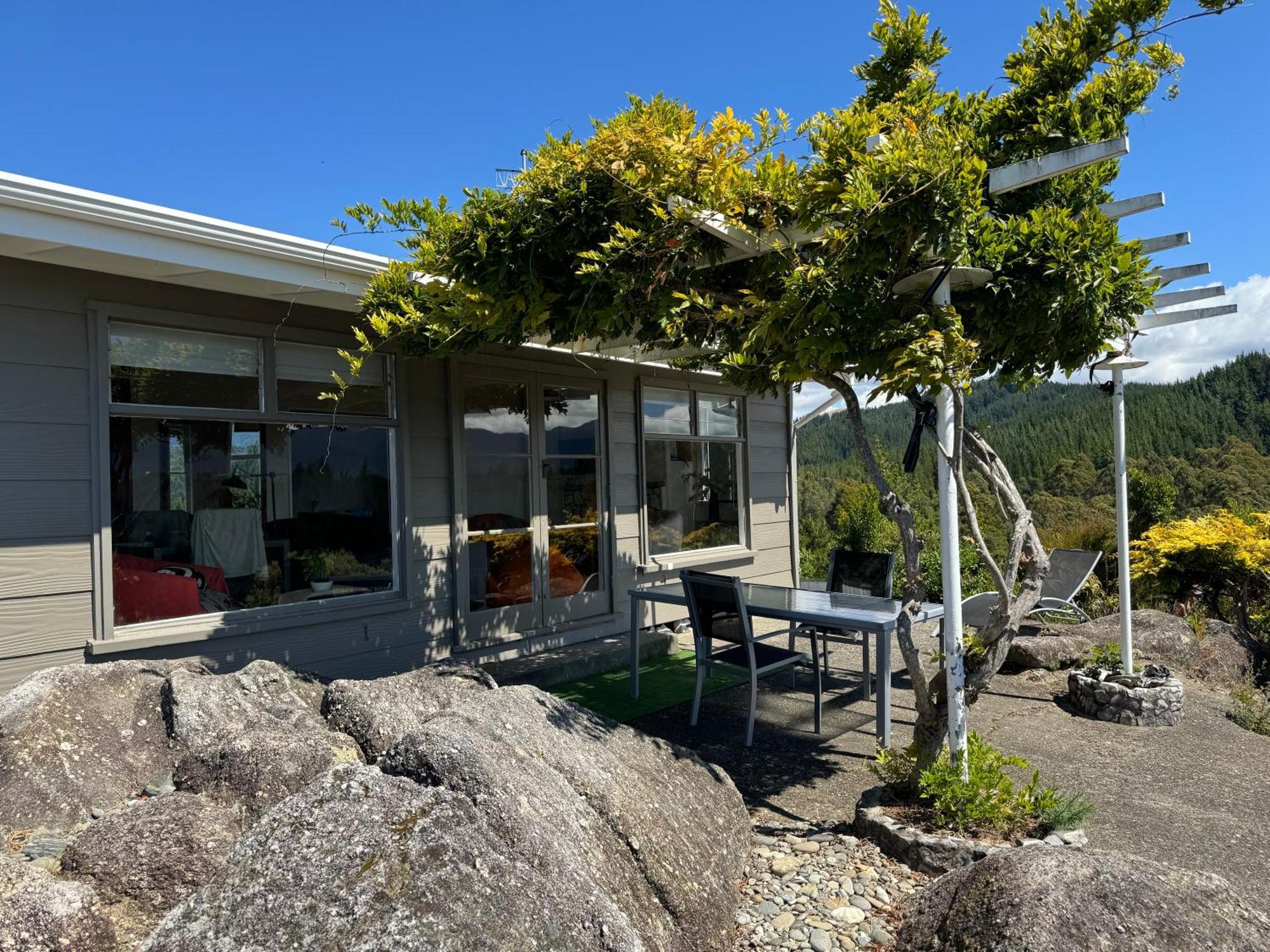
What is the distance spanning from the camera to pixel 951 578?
10.6ft

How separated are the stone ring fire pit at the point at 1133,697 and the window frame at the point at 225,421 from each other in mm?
4432

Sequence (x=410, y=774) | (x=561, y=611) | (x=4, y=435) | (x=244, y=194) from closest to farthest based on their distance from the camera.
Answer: (x=410, y=774) < (x=4, y=435) < (x=244, y=194) < (x=561, y=611)

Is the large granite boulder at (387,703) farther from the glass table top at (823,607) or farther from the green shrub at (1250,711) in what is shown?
the green shrub at (1250,711)

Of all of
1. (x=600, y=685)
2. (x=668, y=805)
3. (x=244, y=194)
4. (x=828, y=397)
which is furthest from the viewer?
(x=828, y=397)

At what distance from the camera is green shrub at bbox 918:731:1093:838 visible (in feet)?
9.51

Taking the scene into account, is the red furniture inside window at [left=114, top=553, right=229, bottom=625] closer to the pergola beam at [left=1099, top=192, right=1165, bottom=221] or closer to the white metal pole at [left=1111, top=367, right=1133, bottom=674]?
the pergola beam at [left=1099, top=192, right=1165, bottom=221]

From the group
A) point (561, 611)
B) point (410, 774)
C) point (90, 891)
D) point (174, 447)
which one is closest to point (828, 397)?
point (561, 611)

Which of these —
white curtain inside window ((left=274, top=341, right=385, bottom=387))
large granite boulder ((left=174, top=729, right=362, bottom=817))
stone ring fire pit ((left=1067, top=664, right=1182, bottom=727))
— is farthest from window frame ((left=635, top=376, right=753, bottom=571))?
large granite boulder ((left=174, top=729, right=362, bottom=817))

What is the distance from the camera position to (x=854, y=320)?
326 centimetres

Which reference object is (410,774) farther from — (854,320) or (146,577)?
(146,577)

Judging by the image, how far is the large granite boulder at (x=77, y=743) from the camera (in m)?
2.73

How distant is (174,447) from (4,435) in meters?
0.74

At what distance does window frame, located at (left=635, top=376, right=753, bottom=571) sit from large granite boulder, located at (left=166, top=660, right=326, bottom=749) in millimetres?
3846

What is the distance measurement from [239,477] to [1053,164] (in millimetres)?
4339
